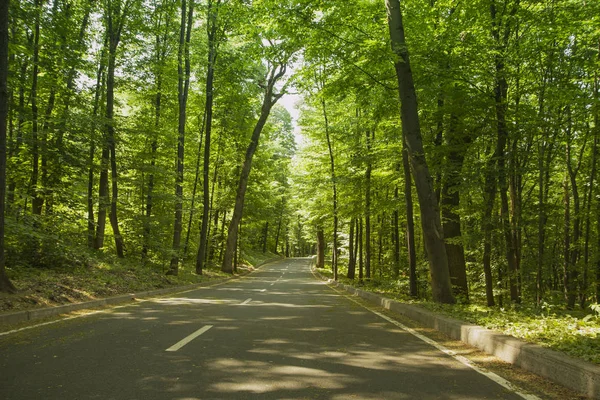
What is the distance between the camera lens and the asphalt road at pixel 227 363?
3.73 m

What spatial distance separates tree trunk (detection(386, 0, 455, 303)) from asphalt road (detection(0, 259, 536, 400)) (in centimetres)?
252

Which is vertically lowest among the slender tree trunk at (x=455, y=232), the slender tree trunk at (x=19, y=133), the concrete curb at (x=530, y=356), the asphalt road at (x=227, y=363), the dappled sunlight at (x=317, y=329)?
the dappled sunlight at (x=317, y=329)

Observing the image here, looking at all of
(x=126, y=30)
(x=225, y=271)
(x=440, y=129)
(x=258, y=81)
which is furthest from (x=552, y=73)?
(x=225, y=271)

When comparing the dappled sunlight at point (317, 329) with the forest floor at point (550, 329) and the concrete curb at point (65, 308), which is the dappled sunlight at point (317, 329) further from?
the concrete curb at point (65, 308)

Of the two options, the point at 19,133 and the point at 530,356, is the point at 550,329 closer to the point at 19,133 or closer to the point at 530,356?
the point at 530,356

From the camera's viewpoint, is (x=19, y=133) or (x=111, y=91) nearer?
(x=19, y=133)

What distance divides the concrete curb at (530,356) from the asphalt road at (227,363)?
65 centimetres

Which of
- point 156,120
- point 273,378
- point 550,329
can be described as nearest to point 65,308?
point 273,378

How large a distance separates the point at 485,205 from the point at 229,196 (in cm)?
2135

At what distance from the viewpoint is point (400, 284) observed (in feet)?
48.2

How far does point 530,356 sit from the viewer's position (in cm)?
457

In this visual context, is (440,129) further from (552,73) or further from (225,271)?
(225,271)

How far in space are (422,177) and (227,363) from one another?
6.72 meters

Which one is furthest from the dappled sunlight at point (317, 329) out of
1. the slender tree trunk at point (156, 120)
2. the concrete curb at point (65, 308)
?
the slender tree trunk at point (156, 120)
